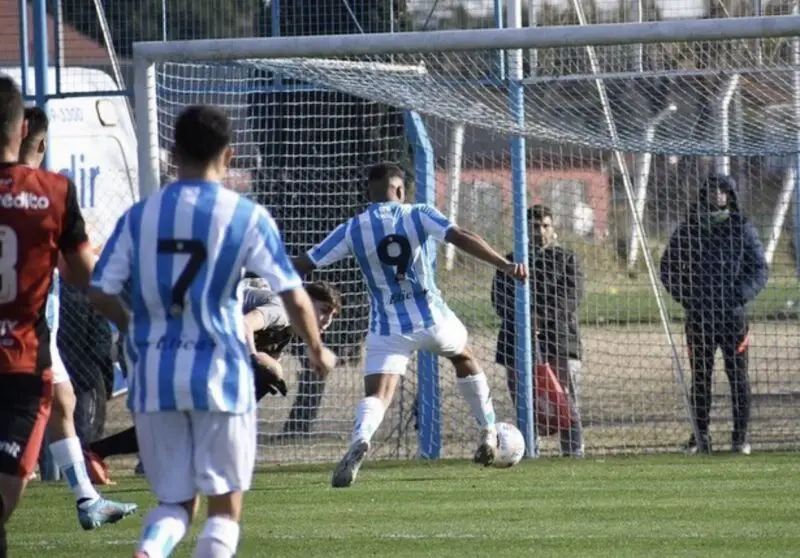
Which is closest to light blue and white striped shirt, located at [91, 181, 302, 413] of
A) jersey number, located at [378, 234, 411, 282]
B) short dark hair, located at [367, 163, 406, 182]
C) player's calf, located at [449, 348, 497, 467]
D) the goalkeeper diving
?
the goalkeeper diving

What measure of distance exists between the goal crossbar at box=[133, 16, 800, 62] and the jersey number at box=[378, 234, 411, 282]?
52.9 inches

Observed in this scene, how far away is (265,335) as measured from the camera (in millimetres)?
10406

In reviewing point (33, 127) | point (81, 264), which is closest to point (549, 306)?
point (33, 127)

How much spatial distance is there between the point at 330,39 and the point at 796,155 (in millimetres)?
3715

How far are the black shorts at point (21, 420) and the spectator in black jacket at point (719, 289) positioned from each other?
709 cm

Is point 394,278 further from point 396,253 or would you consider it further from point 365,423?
point 365,423

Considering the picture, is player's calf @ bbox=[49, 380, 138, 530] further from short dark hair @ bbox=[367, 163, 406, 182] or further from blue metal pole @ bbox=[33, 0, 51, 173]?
blue metal pole @ bbox=[33, 0, 51, 173]

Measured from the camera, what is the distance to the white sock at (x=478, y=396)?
10969 millimetres

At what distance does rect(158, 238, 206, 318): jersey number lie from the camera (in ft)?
18.2

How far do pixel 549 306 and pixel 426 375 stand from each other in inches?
41.9

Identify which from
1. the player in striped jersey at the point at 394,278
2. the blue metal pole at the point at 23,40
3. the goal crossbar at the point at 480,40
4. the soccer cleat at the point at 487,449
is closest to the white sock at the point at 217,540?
the player in striped jersey at the point at 394,278

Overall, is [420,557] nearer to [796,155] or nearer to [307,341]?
[307,341]

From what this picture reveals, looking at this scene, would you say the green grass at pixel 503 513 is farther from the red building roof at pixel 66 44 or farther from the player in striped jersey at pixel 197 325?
the red building roof at pixel 66 44

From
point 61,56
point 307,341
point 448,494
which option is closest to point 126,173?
point 61,56
